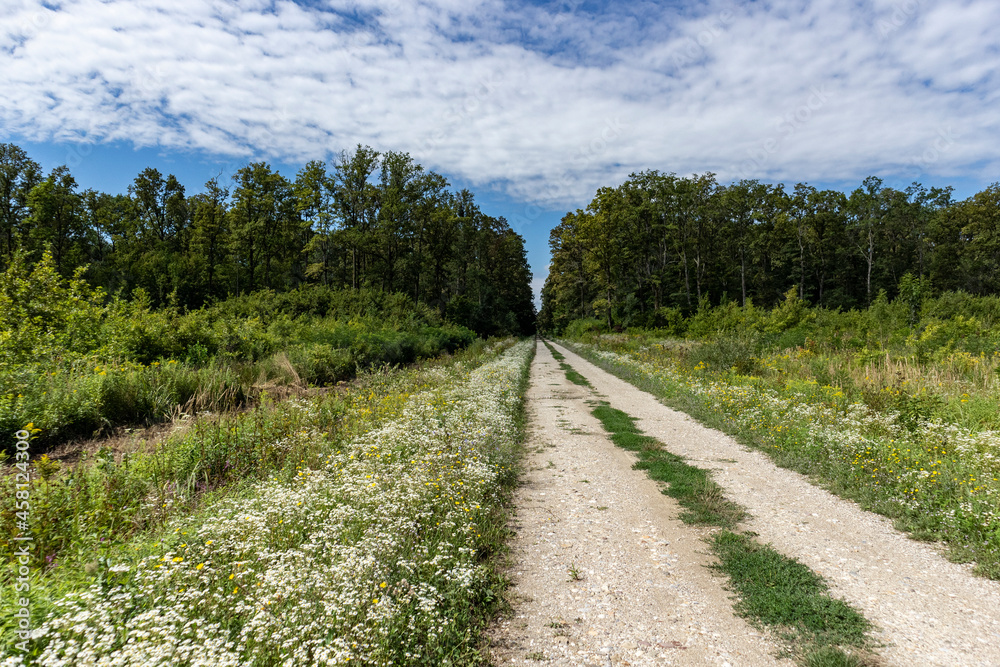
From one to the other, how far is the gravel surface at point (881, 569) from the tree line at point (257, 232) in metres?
36.6

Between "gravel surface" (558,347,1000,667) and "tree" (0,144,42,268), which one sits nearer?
"gravel surface" (558,347,1000,667)

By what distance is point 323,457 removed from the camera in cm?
603

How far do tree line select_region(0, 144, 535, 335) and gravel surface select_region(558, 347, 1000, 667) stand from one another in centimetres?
3655

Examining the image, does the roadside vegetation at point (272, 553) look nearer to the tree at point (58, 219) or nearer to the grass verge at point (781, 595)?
the grass verge at point (781, 595)

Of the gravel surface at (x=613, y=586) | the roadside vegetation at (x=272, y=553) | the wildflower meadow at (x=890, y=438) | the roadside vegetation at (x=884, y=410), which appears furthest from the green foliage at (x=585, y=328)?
the roadside vegetation at (x=272, y=553)

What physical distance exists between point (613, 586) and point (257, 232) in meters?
43.2

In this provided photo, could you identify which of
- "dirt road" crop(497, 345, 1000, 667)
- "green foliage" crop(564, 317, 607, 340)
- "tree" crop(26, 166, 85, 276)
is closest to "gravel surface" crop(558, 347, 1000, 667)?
"dirt road" crop(497, 345, 1000, 667)

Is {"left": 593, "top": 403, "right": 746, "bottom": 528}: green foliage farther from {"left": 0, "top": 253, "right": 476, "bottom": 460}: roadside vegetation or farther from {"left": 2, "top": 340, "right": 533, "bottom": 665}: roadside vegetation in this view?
{"left": 0, "top": 253, "right": 476, "bottom": 460}: roadside vegetation

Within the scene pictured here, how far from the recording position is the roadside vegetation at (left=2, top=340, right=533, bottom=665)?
257 cm

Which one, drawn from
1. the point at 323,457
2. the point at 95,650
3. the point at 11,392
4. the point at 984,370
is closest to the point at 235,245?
the point at 11,392

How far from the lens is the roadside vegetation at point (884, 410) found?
17.3ft

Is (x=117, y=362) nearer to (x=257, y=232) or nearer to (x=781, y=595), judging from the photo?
(x=781, y=595)

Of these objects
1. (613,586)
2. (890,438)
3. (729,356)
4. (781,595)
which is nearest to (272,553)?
(613,586)

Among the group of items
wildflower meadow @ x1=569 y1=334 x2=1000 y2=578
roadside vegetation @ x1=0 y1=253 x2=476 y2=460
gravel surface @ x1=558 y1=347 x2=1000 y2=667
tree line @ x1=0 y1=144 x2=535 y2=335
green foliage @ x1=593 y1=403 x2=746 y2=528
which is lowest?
green foliage @ x1=593 y1=403 x2=746 y2=528
